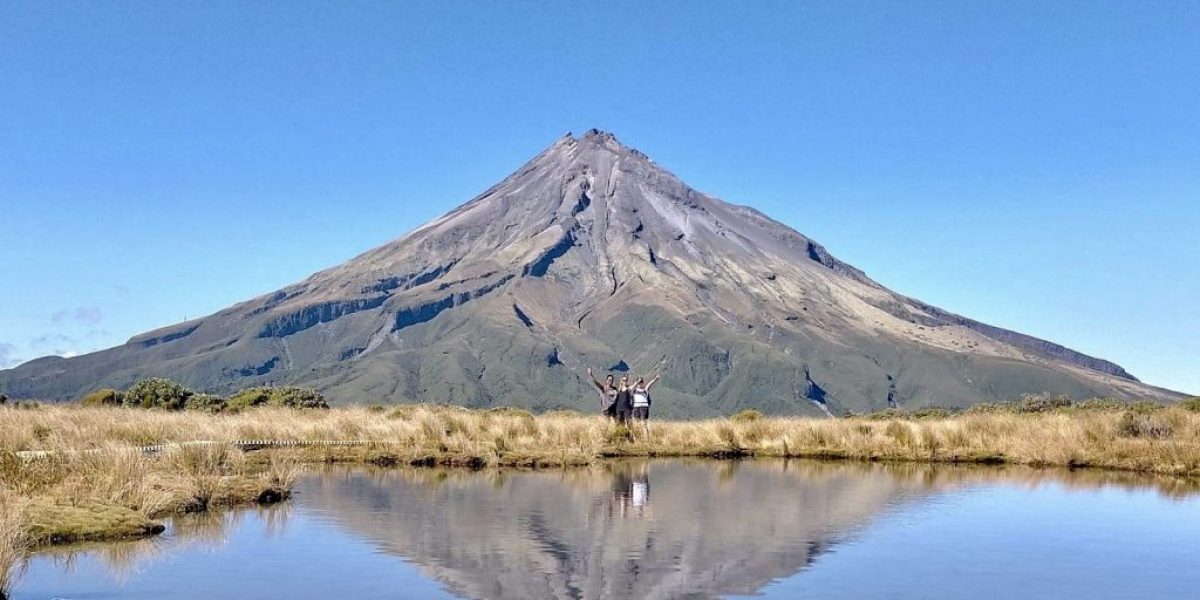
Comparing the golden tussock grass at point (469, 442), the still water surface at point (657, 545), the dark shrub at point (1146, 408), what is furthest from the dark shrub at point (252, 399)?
the dark shrub at point (1146, 408)

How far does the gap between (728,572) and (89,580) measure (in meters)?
6.99

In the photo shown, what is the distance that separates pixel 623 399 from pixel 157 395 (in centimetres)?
2291

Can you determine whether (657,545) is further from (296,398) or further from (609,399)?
(296,398)

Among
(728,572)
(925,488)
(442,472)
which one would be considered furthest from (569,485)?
(728,572)

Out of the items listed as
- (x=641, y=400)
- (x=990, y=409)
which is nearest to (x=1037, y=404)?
(x=990, y=409)

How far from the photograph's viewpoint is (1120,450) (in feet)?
88.0

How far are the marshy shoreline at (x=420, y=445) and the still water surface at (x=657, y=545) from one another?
124cm

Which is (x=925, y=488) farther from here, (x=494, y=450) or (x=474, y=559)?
(x=474, y=559)

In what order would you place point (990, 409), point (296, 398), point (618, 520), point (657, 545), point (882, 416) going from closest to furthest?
point (657, 545)
point (618, 520)
point (882, 416)
point (296, 398)
point (990, 409)

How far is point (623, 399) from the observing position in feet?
102

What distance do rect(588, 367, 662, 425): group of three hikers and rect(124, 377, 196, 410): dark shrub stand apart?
1940 centimetres

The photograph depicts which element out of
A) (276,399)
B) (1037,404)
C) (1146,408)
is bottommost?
(1146,408)

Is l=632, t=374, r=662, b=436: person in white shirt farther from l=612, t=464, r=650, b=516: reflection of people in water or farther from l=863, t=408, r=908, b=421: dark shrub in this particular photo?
l=863, t=408, r=908, b=421: dark shrub

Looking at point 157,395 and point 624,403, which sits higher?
point 157,395
